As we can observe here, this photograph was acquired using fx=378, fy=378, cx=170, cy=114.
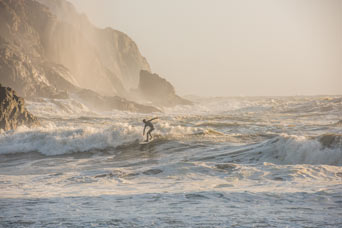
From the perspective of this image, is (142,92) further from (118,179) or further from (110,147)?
(118,179)

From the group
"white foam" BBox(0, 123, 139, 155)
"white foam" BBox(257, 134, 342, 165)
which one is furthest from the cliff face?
"white foam" BBox(257, 134, 342, 165)

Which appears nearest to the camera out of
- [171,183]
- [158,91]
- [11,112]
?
[171,183]

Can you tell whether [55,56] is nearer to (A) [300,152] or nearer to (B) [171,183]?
(A) [300,152]

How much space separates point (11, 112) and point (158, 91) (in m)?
84.9

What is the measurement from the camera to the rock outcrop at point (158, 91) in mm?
108425

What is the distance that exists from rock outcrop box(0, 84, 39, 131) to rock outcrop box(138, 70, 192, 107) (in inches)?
2993

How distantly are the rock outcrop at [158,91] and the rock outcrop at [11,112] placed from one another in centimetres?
7602

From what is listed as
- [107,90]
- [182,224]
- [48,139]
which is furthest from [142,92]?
[182,224]

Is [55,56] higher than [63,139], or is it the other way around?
[55,56]

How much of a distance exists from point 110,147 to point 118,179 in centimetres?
1006

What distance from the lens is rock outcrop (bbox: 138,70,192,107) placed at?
356 ft

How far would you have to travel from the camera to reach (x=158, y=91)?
370ft

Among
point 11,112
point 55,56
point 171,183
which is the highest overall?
point 55,56

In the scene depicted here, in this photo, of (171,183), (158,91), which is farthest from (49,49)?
(171,183)
